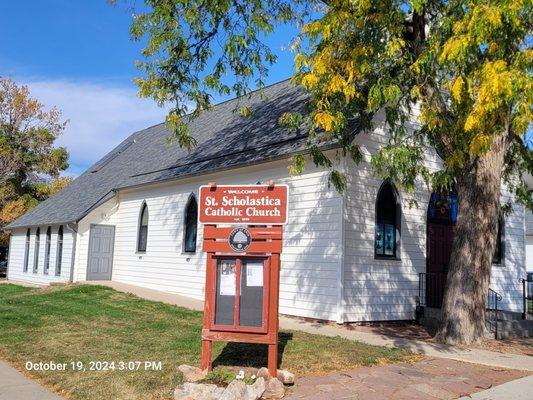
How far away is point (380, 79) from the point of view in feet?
30.9

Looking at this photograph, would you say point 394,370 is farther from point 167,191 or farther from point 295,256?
point 167,191

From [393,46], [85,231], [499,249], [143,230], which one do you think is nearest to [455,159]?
[393,46]

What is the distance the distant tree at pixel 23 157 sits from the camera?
35969 millimetres

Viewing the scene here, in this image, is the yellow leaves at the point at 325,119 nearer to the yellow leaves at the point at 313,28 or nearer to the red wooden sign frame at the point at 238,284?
the yellow leaves at the point at 313,28

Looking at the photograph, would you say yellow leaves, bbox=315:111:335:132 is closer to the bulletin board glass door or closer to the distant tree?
the bulletin board glass door

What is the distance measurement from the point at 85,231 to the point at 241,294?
16.0 meters

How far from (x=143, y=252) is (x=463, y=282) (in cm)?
1326

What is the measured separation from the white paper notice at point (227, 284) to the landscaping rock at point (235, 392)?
156 centimetres

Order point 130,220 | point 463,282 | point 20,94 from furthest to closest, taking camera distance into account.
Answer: point 20,94 → point 130,220 → point 463,282

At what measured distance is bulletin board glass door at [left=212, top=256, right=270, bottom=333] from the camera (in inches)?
298

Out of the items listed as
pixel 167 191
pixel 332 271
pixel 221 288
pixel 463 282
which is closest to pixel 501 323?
pixel 463 282

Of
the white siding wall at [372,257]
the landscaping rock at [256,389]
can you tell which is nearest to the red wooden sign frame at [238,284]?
the landscaping rock at [256,389]

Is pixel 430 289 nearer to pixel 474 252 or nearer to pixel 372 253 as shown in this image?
pixel 372 253

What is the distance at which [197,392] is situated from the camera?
6.41 metres
